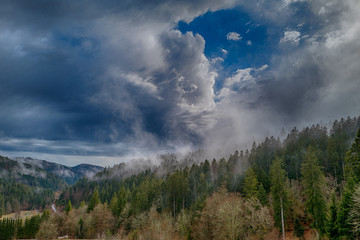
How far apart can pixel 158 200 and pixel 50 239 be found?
127ft

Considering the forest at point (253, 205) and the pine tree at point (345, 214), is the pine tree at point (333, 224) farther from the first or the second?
the pine tree at point (345, 214)

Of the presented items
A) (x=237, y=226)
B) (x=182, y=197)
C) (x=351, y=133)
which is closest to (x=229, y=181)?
(x=182, y=197)

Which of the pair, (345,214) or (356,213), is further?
(345,214)

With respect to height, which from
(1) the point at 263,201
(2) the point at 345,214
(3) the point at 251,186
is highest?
(3) the point at 251,186

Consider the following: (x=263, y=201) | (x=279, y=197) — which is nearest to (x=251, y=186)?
(x=263, y=201)

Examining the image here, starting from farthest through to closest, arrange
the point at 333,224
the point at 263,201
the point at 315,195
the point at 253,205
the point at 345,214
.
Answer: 1. the point at 263,201
2. the point at 253,205
3. the point at 315,195
4. the point at 333,224
5. the point at 345,214

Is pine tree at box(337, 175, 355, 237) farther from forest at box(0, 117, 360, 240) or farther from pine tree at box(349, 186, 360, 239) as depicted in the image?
pine tree at box(349, 186, 360, 239)

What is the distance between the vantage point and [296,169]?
267ft

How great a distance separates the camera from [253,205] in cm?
4531

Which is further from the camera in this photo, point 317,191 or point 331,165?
point 331,165

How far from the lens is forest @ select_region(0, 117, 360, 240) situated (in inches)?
1437

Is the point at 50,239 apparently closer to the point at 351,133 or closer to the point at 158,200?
the point at 158,200

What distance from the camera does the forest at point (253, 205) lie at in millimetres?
36500

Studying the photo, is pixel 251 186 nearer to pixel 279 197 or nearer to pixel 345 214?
pixel 279 197
